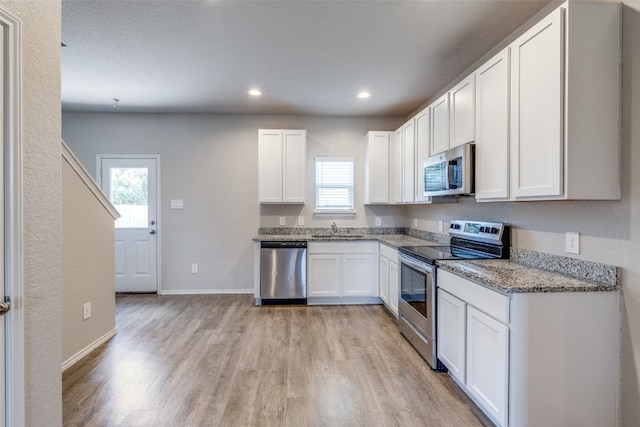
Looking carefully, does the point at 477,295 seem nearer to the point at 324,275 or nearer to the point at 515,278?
the point at 515,278

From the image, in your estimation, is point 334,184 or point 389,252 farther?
point 334,184

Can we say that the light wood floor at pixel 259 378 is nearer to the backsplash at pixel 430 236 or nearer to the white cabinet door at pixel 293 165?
the backsplash at pixel 430 236

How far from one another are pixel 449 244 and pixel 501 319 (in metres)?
1.82

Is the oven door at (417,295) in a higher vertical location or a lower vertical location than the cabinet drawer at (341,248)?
lower

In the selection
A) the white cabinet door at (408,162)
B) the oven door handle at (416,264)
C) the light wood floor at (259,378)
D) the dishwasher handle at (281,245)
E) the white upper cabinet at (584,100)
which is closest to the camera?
the white upper cabinet at (584,100)

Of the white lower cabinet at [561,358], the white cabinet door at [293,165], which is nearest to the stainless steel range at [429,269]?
the white lower cabinet at [561,358]

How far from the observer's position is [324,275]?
13.7 ft

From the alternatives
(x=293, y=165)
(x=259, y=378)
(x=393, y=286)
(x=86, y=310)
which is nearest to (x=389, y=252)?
(x=393, y=286)

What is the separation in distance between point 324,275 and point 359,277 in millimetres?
461

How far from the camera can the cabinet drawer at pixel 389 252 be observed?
3523 mm

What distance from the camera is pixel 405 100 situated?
413 centimetres

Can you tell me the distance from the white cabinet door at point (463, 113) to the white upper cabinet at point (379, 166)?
67.2 inches

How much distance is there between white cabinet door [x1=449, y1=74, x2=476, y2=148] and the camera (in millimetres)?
2420

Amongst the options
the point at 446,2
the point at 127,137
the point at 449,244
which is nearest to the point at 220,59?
the point at 446,2
